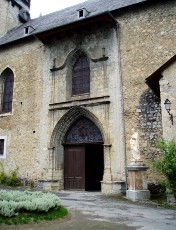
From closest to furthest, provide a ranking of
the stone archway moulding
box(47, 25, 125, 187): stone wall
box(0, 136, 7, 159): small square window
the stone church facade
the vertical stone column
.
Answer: the vertical stone column
the stone church facade
box(47, 25, 125, 187): stone wall
the stone archway moulding
box(0, 136, 7, 159): small square window

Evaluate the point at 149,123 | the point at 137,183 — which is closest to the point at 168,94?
the point at 149,123

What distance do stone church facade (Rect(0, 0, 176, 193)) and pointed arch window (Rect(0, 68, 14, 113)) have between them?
0.21ft

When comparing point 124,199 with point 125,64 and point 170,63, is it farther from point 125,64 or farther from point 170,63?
point 125,64

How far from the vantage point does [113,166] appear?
11.2m

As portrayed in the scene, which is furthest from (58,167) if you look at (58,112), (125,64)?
(125,64)

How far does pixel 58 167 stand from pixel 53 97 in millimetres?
3431

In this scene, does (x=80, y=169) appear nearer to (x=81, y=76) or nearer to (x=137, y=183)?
(x=137, y=183)

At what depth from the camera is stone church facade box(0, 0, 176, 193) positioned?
11086 millimetres

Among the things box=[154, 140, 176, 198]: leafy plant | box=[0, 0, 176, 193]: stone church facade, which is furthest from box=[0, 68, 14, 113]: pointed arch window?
box=[154, 140, 176, 198]: leafy plant

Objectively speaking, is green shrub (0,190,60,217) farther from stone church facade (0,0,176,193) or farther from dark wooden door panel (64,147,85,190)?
dark wooden door panel (64,147,85,190)

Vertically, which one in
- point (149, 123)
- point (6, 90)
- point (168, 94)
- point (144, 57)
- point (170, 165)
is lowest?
point (170, 165)

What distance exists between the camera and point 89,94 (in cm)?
1268

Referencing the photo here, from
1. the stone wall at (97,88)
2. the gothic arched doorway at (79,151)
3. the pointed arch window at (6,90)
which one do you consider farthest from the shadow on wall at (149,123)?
the pointed arch window at (6,90)

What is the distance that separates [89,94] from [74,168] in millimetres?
3553
